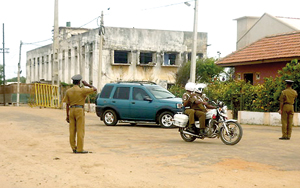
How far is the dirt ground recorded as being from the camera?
9.42 metres

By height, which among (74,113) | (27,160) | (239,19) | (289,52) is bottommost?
(27,160)

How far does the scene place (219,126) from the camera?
15695 millimetres

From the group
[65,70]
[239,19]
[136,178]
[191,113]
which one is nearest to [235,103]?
[191,113]

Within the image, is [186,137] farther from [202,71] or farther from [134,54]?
[134,54]

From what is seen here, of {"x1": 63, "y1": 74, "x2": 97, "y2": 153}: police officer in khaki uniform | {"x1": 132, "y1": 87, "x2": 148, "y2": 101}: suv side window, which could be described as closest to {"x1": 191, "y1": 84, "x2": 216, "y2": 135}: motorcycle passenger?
{"x1": 63, "y1": 74, "x2": 97, "y2": 153}: police officer in khaki uniform

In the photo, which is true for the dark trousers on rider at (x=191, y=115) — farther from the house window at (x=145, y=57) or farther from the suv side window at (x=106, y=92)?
the house window at (x=145, y=57)

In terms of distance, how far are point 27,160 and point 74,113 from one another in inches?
67.2

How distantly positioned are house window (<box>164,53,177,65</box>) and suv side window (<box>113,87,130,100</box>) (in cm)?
3664

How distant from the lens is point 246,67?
35.0m

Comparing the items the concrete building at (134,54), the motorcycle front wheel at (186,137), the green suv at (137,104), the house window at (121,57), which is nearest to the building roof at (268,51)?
the green suv at (137,104)

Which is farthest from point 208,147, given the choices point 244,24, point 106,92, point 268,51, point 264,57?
point 244,24

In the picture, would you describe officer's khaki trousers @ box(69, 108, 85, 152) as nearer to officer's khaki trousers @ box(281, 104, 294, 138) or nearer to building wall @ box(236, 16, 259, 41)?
officer's khaki trousers @ box(281, 104, 294, 138)

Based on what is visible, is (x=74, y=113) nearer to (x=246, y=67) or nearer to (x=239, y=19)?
(x=246, y=67)

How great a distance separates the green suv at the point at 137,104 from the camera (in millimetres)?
22547
